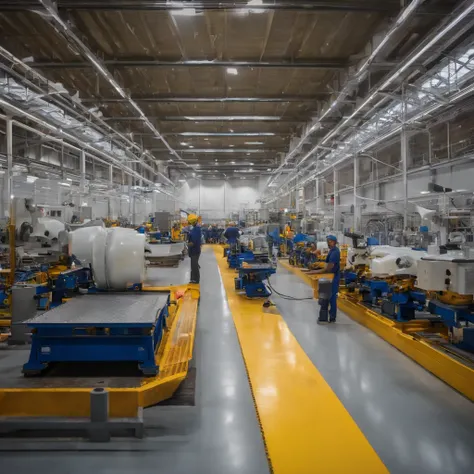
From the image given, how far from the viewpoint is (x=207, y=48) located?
317 inches

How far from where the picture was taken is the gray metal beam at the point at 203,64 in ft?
26.5

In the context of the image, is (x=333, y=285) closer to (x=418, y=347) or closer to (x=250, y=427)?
(x=418, y=347)

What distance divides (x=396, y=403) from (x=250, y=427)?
148 cm

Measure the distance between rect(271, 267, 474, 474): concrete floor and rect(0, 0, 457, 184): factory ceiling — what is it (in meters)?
5.31

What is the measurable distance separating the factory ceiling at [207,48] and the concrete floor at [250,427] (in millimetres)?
5439

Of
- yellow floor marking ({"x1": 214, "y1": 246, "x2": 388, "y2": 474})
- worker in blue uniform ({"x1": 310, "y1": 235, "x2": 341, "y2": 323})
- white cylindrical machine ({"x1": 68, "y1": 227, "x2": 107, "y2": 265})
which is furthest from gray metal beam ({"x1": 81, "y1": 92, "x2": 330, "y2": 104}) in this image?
yellow floor marking ({"x1": 214, "y1": 246, "x2": 388, "y2": 474})

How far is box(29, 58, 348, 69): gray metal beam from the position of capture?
8062 mm

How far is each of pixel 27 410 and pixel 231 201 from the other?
26729mm

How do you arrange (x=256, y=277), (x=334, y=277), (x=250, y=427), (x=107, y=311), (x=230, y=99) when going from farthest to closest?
(x=230, y=99) < (x=256, y=277) < (x=334, y=277) < (x=107, y=311) < (x=250, y=427)

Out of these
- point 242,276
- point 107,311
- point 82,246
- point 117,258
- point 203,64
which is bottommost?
point 242,276

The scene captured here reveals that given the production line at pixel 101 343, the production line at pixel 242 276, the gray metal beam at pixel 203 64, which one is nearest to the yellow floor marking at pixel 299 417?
the production line at pixel 242 276

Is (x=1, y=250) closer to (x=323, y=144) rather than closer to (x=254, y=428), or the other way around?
(x=254, y=428)

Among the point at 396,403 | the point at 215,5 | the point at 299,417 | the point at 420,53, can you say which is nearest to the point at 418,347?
the point at 396,403

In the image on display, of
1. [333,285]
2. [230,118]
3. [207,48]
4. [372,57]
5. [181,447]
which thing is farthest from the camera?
[230,118]
